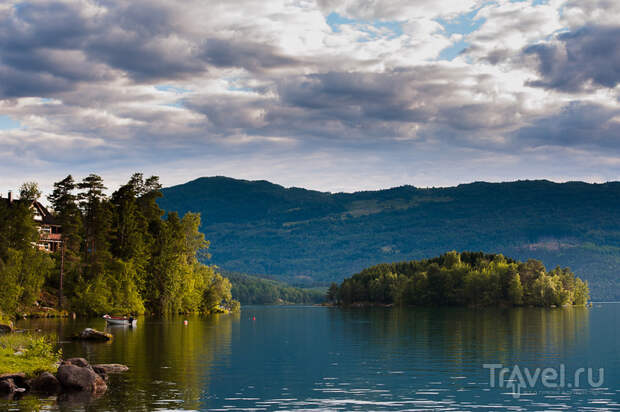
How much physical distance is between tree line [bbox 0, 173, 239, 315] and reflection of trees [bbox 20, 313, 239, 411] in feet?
106

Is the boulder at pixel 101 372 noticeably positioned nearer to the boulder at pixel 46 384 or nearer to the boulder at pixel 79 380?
the boulder at pixel 79 380

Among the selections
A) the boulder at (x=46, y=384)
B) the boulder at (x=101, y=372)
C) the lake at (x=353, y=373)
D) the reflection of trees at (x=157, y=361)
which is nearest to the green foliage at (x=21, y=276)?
the reflection of trees at (x=157, y=361)

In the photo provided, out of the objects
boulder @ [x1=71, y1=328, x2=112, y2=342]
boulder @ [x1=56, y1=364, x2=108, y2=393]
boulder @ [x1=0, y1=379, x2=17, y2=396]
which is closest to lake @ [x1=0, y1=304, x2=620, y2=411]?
boulder @ [x1=56, y1=364, x2=108, y2=393]

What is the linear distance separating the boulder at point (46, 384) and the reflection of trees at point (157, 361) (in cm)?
331

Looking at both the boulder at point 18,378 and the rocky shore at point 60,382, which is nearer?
the rocky shore at point 60,382

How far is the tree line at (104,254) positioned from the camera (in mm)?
132000

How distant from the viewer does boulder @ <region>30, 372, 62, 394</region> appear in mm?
46750

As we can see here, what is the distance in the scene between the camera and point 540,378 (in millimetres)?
54125

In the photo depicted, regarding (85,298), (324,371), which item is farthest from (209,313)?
(324,371)

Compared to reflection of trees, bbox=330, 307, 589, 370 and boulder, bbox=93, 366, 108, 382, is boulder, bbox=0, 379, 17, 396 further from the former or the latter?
reflection of trees, bbox=330, 307, 589, 370

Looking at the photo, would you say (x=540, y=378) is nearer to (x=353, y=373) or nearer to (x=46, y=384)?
(x=353, y=373)

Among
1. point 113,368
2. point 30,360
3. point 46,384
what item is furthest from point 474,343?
point 46,384

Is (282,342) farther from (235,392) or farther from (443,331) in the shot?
(235,392)

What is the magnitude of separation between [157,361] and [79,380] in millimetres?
17348
